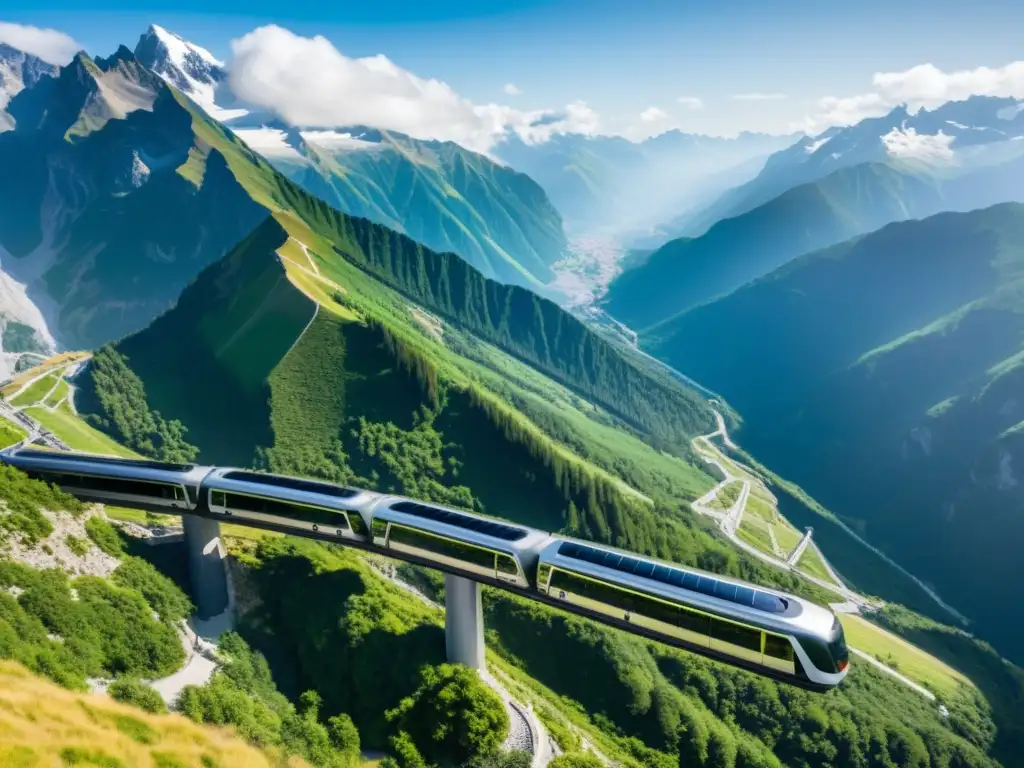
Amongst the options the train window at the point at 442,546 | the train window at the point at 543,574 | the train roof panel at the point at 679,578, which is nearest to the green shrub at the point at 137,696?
the train window at the point at 442,546

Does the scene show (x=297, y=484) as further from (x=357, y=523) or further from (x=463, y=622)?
(x=463, y=622)

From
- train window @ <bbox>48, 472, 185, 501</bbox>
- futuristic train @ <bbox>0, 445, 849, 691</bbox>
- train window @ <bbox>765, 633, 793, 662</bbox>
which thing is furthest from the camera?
train window @ <bbox>48, 472, 185, 501</bbox>

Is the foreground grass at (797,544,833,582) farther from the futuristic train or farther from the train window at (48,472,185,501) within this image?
the train window at (48,472,185,501)

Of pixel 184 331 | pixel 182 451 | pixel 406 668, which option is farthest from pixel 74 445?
pixel 406 668

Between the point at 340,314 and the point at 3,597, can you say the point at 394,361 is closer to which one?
the point at 340,314

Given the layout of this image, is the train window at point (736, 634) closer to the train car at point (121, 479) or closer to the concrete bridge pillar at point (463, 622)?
the concrete bridge pillar at point (463, 622)

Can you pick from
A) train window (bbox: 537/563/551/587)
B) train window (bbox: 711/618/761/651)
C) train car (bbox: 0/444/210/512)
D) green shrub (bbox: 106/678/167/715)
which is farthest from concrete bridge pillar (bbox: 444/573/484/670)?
train car (bbox: 0/444/210/512)
